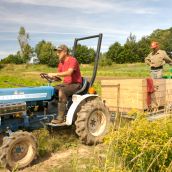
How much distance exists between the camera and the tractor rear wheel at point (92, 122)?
6465 millimetres

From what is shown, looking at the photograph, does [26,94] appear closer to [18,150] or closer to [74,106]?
[74,106]

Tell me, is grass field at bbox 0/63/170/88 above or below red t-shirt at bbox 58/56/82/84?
below

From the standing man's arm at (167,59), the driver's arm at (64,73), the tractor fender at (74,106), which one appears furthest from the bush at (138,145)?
the standing man's arm at (167,59)

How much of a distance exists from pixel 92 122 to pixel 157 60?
334 centimetres

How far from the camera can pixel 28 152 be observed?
5.65 meters

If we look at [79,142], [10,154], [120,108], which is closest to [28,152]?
[10,154]

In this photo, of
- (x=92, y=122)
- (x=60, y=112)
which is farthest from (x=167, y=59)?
(x=60, y=112)

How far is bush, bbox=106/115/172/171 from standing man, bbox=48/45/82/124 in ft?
8.22

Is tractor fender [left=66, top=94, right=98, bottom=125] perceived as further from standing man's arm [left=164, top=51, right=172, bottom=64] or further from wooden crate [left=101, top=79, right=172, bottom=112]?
standing man's arm [left=164, top=51, right=172, bottom=64]

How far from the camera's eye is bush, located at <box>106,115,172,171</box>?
12.0 ft

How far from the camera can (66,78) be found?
6668 millimetres

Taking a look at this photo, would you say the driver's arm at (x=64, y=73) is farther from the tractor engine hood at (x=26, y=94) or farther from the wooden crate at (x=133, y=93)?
the wooden crate at (x=133, y=93)

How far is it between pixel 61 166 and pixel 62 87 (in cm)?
157

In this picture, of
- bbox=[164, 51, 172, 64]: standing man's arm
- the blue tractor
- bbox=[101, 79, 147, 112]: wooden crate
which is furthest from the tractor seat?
bbox=[164, 51, 172, 64]: standing man's arm
